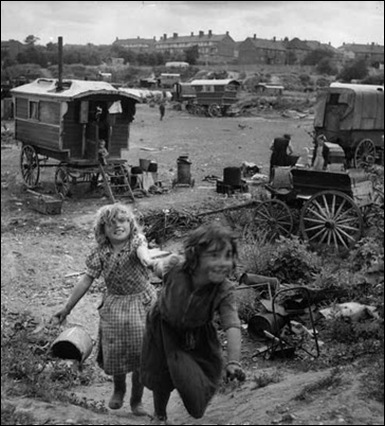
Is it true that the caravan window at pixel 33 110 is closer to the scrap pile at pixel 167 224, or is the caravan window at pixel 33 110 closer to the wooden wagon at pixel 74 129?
the wooden wagon at pixel 74 129

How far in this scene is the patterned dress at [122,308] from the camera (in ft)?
11.8

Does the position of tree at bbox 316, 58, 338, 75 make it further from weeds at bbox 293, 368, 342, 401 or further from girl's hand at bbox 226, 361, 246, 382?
girl's hand at bbox 226, 361, 246, 382

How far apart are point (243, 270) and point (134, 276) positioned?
3.97 metres

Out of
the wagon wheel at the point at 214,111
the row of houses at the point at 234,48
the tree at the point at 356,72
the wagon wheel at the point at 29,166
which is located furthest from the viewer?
the row of houses at the point at 234,48

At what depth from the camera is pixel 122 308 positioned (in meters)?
3.63

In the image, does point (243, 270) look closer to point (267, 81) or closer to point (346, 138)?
point (346, 138)

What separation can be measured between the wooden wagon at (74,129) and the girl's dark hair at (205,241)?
9268 mm

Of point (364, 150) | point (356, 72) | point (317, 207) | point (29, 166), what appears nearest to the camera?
point (317, 207)

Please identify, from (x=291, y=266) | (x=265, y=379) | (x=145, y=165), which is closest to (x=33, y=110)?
(x=145, y=165)

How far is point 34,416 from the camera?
3.19 metres

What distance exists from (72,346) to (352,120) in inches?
556

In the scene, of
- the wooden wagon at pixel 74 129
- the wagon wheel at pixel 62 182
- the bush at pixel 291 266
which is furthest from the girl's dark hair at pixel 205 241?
the wagon wheel at pixel 62 182

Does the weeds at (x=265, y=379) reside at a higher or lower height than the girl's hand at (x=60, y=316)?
lower

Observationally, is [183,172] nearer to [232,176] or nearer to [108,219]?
[232,176]
